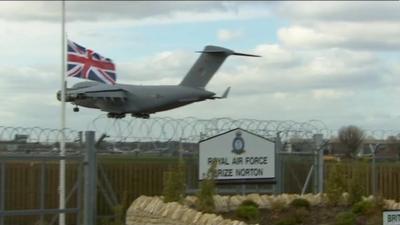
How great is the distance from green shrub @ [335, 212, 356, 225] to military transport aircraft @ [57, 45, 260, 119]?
23.1 m

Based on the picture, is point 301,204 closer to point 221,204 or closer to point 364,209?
point 364,209

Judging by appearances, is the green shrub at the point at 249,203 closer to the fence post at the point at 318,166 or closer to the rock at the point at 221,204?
→ the rock at the point at 221,204

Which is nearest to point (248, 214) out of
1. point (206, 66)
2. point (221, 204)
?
point (221, 204)

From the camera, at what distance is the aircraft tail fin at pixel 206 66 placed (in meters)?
36.4

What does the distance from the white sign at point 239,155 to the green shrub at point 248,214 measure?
85.2 inches

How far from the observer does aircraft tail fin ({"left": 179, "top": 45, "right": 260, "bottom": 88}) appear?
36.4 m

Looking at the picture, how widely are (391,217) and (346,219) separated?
1202mm

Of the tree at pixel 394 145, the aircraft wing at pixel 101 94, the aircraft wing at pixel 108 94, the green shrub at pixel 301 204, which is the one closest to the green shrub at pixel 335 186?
the green shrub at pixel 301 204

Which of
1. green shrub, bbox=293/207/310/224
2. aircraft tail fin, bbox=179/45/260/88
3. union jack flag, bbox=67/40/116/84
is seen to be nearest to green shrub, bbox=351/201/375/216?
green shrub, bbox=293/207/310/224

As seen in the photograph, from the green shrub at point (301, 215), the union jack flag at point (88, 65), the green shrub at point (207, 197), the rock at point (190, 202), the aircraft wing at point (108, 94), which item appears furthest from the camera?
the aircraft wing at point (108, 94)

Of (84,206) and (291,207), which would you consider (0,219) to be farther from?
(291,207)

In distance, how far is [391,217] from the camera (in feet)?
39.0

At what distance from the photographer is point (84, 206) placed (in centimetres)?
1341

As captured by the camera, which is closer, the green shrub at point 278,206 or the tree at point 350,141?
the green shrub at point 278,206
